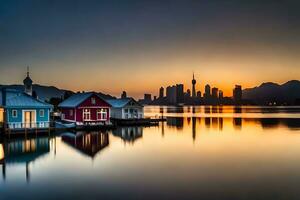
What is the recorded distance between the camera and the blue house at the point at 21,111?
4625 centimetres

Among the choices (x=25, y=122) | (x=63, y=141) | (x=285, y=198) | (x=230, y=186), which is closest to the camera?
(x=285, y=198)

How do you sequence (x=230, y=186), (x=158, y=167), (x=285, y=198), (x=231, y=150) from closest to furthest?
(x=285, y=198) < (x=230, y=186) < (x=158, y=167) < (x=231, y=150)

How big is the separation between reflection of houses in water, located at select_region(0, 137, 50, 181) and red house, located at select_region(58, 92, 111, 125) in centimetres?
1426

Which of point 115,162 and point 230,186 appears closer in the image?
point 230,186

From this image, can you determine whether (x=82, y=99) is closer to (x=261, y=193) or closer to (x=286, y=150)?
(x=286, y=150)

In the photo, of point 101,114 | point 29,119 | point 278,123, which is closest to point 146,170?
point 29,119

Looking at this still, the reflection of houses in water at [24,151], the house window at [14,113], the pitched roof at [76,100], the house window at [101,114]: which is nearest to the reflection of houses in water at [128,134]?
the house window at [101,114]

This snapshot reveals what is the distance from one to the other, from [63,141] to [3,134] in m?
7.97

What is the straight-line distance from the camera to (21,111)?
47625mm

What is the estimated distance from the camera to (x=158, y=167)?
93.5 ft

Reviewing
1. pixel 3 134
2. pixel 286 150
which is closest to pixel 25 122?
pixel 3 134

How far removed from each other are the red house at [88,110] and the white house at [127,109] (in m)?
11.5

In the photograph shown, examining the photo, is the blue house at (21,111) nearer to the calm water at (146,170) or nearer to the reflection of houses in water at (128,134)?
Result: the calm water at (146,170)

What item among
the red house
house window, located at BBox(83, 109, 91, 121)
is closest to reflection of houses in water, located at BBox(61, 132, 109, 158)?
the red house
